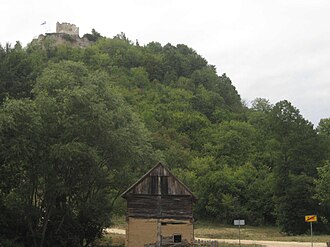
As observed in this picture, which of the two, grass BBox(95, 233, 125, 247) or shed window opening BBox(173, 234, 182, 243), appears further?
grass BBox(95, 233, 125, 247)

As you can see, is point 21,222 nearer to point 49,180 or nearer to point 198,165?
point 49,180

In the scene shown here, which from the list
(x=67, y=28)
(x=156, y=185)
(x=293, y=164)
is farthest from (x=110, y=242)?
(x=67, y=28)

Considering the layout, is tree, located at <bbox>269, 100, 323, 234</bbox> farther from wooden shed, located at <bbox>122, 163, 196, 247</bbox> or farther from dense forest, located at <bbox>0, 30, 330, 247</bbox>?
wooden shed, located at <bbox>122, 163, 196, 247</bbox>

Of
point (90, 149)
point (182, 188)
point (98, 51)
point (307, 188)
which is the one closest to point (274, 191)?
point (307, 188)

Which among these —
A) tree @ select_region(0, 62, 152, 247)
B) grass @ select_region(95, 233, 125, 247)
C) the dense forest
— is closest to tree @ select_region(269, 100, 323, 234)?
the dense forest

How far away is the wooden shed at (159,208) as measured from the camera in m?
37.1

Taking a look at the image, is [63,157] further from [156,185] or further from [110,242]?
[110,242]

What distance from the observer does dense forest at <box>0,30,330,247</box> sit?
116 feet

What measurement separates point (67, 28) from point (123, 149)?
125 metres

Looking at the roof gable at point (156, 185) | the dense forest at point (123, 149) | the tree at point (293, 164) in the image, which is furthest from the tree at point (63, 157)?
the tree at point (293, 164)

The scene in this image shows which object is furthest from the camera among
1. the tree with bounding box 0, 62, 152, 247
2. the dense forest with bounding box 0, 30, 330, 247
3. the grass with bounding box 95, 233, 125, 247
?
the grass with bounding box 95, 233, 125, 247

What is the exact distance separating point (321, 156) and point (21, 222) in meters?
39.3

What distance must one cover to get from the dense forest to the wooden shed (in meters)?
2.61

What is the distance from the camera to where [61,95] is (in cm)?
3591
